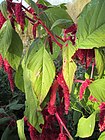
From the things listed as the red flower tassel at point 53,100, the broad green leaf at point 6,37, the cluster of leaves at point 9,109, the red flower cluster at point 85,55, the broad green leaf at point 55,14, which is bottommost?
the cluster of leaves at point 9,109

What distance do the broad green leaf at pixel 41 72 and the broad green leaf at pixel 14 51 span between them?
51 mm

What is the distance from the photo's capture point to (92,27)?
0.70 m

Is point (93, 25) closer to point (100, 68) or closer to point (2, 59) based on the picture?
point (100, 68)

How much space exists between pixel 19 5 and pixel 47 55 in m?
0.13

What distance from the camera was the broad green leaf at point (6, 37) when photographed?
29.4 inches

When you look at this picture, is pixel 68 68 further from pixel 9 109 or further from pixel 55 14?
pixel 9 109

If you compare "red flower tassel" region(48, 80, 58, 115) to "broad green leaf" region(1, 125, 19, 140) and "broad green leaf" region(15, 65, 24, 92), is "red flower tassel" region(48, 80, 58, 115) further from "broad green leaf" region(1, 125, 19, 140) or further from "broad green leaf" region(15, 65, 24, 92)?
"broad green leaf" region(1, 125, 19, 140)

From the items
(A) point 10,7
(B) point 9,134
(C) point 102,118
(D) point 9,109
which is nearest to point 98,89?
(C) point 102,118

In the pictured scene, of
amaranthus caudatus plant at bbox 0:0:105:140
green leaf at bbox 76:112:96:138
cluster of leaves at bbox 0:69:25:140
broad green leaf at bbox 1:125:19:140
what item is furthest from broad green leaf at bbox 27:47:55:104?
broad green leaf at bbox 1:125:19:140

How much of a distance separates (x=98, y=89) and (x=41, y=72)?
150 mm

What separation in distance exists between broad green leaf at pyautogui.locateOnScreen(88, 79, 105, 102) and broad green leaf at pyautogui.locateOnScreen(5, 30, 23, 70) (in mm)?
187

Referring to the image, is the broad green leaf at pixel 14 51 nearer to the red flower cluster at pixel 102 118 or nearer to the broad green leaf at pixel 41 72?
the broad green leaf at pixel 41 72

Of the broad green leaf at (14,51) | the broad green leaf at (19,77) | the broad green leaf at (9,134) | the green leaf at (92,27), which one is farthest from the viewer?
the broad green leaf at (9,134)

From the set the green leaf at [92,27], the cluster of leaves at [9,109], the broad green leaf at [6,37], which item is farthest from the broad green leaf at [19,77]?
the cluster of leaves at [9,109]
